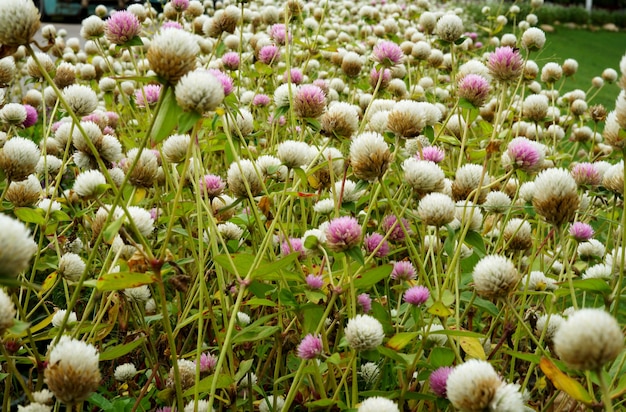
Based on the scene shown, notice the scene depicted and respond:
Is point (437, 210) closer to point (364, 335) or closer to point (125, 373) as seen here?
point (364, 335)

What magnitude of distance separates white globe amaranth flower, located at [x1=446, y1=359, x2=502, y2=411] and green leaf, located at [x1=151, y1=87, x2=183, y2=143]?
0.53 metres

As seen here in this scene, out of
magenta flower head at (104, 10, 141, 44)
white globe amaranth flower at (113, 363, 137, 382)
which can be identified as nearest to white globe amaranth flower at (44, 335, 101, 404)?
white globe amaranth flower at (113, 363, 137, 382)

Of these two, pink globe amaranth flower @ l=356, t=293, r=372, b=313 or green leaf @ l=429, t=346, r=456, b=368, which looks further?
pink globe amaranth flower @ l=356, t=293, r=372, b=313

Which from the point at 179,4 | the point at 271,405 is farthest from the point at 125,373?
the point at 179,4

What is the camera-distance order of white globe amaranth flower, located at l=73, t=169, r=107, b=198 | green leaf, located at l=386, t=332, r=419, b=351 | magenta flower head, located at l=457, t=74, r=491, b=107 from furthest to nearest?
magenta flower head, located at l=457, t=74, r=491, b=107, white globe amaranth flower, located at l=73, t=169, r=107, b=198, green leaf, located at l=386, t=332, r=419, b=351

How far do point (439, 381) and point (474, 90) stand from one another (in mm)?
737

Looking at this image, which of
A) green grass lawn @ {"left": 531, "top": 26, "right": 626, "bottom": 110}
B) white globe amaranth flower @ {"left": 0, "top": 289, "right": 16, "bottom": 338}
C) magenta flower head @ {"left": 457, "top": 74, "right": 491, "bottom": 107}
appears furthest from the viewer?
green grass lawn @ {"left": 531, "top": 26, "right": 626, "bottom": 110}

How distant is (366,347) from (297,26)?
2.88 meters

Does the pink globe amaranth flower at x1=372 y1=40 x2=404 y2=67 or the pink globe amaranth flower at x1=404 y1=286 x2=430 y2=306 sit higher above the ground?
the pink globe amaranth flower at x1=372 y1=40 x2=404 y2=67

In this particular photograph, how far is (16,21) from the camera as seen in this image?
88cm

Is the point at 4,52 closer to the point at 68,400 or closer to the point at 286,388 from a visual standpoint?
the point at 68,400

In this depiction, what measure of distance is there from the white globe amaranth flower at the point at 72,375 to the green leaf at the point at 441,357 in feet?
1.92

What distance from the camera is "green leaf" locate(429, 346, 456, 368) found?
3.48 ft

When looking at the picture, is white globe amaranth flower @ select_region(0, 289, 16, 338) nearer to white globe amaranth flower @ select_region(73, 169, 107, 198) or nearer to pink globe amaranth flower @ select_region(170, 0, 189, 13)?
white globe amaranth flower @ select_region(73, 169, 107, 198)
